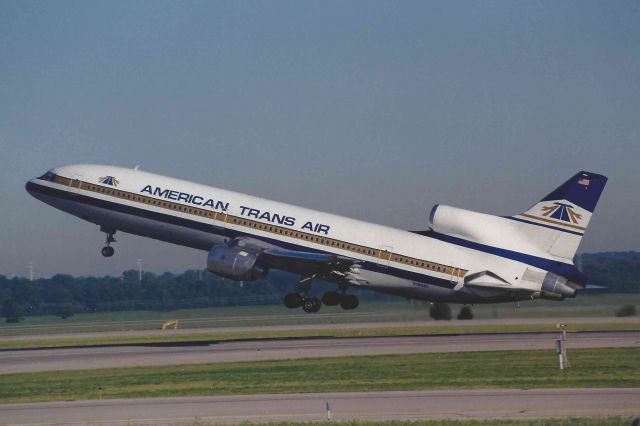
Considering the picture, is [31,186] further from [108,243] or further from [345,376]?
[345,376]

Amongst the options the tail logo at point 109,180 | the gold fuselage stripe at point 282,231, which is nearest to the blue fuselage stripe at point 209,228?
the gold fuselage stripe at point 282,231

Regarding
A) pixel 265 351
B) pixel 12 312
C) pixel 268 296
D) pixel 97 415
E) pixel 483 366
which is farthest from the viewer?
pixel 12 312

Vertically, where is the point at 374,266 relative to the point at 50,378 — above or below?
above

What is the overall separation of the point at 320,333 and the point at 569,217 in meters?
18.8

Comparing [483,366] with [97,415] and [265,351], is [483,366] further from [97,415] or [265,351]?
[97,415]

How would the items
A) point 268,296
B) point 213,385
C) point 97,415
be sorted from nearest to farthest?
point 97,415 < point 213,385 < point 268,296

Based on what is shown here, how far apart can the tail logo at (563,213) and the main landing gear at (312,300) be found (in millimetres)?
13700

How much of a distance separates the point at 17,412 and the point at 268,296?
56224 millimetres

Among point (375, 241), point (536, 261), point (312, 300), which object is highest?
point (375, 241)

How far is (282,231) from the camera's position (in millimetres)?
56750

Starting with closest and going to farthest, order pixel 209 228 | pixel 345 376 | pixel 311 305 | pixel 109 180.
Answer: pixel 345 376 < pixel 209 228 < pixel 311 305 < pixel 109 180

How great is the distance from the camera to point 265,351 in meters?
50.3

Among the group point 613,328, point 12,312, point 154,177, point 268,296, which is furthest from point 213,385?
point 12,312

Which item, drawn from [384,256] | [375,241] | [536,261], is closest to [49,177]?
[375,241]
